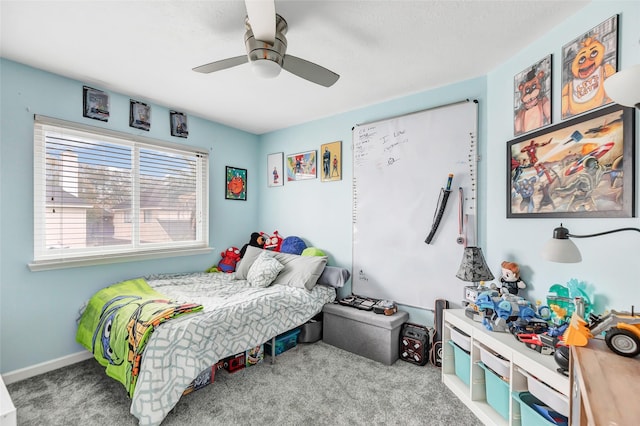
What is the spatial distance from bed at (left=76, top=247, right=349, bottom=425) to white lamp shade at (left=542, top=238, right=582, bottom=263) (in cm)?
197

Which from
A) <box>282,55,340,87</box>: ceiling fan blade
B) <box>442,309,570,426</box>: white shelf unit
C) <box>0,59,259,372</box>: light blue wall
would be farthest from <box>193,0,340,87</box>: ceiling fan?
<box>442,309,570,426</box>: white shelf unit

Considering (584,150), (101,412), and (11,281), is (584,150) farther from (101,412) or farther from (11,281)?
(11,281)

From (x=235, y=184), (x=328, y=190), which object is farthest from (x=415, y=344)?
(x=235, y=184)

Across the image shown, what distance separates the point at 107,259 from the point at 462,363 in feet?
10.3

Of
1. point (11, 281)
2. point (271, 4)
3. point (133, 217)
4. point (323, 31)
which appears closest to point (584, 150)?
point (323, 31)

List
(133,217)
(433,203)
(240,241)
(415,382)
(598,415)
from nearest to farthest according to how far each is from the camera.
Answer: (598,415), (415,382), (433,203), (133,217), (240,241)

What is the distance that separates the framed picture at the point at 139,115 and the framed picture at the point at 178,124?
0.81 ft

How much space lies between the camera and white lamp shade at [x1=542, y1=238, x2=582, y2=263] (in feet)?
4.61

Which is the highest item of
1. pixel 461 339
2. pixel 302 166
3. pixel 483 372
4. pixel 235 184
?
pixel 302 166

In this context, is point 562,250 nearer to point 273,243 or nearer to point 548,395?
point 548,395

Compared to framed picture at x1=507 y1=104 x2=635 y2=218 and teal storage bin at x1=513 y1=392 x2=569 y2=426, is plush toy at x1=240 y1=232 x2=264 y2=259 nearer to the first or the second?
framed picture at x1=507 y1=104 x2=635 y2=218

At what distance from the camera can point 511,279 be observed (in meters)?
2.01

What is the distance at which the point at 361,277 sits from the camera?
10.2 ft

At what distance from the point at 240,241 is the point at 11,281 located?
217 cm
